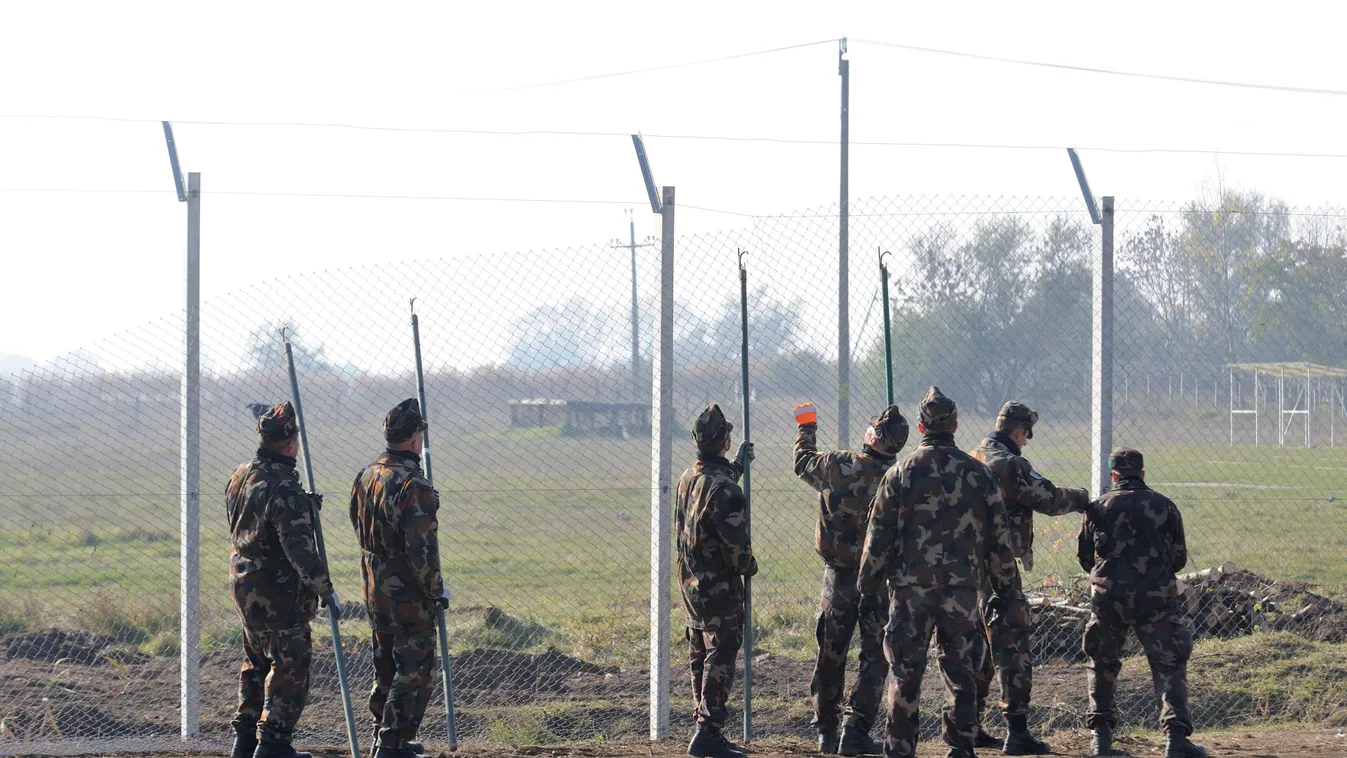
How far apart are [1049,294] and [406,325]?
4052 millimetres

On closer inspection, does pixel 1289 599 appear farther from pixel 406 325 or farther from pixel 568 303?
pixel 406 325

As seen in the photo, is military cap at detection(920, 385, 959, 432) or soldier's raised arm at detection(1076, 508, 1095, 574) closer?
military cap at detection(920, 385, 959, 432)

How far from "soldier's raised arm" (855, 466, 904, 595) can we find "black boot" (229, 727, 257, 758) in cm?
313

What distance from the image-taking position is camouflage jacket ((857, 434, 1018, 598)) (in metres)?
5.61

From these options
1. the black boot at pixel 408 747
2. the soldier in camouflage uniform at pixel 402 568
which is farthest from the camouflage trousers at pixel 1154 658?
the black boot at pixel 408 747

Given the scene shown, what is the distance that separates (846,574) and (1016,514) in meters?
0.96

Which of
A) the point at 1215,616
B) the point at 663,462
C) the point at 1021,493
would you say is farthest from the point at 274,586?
the point at 1215,616

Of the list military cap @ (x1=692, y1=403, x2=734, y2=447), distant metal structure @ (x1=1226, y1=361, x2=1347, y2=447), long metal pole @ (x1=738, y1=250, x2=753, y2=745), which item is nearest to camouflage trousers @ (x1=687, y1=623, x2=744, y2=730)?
long metal pole @ (x1=738, y1=250, x2=753, y2=745)

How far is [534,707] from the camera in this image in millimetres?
8109

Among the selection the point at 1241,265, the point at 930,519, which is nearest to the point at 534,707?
the point at 930,519

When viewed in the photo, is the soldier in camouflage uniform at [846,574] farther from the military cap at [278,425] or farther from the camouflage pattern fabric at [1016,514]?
the military cap at [278,425]

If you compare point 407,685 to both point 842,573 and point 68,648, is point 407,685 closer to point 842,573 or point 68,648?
point 842,573

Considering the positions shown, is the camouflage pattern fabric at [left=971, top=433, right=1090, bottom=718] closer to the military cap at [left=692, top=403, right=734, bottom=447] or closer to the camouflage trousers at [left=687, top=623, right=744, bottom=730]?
the camouflage trousers at [left=687, top=623, right=744, bottom=730]

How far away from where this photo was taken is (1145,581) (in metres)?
6.14
